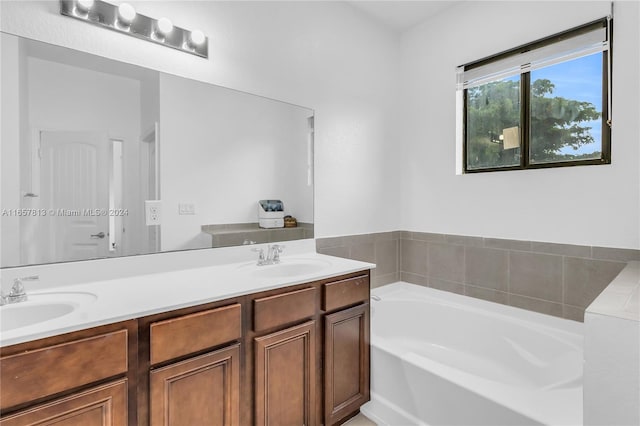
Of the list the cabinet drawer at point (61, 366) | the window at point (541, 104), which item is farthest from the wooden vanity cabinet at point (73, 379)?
the window at point (541, 104)

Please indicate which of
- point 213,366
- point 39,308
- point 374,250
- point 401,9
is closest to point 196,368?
point 213,366

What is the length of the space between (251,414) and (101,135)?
4.85ft

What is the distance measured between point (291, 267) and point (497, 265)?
1546mm

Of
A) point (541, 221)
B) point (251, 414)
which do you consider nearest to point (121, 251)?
point (251, 414)

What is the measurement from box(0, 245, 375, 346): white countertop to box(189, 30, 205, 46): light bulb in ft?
4.16

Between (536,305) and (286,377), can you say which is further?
(536,305)

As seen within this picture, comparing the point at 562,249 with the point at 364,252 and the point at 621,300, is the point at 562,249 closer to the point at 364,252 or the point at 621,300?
the point at 621,300

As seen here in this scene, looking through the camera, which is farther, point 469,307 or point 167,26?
point 469,307

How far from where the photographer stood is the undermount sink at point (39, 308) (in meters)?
1.15

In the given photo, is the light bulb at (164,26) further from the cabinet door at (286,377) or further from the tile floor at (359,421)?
the tile floor at (359,421)

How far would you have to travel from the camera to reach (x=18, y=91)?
4.33 ft

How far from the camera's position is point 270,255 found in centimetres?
200

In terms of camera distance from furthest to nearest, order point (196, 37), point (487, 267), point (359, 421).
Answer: point (487, 267)
point (359, 421)
point (196, 37)

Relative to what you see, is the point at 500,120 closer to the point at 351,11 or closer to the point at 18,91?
the point at 351,11
